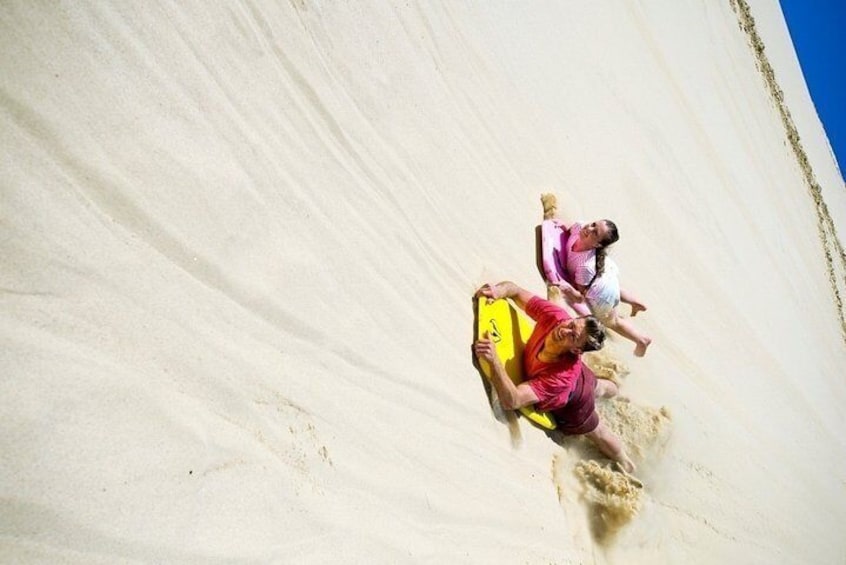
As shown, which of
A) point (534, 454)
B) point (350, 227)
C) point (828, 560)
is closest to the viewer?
point (350, 227)

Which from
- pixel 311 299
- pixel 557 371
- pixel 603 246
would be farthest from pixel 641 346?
pixel 311 299

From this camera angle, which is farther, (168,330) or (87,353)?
(168,330)

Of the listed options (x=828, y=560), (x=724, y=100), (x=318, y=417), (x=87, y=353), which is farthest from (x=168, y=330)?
(x=724, y=100)

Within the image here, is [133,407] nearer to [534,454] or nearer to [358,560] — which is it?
[358,560]

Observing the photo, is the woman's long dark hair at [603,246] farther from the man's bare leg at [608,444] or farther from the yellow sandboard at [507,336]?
the man's bare leg at [608,444]

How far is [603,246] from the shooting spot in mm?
3760

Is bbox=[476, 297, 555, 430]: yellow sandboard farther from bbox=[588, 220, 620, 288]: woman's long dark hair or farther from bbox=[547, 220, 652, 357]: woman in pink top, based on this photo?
bbox=[588, 220, 620, 288]: woman's long dark hair

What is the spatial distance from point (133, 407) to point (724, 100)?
9.14 metres

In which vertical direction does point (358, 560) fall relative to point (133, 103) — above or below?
below

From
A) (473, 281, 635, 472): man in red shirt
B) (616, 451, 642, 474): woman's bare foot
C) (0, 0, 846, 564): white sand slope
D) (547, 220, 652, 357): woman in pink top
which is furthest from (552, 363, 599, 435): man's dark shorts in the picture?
(547, 220, 652, 357): woman in pink top

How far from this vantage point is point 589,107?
17.3 feet

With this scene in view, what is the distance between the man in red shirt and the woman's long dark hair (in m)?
0.62

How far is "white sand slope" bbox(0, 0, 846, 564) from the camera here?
1680mm

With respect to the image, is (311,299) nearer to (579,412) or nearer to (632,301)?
(579,412)
